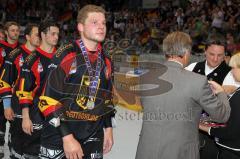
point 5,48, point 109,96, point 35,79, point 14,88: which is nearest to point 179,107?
point 109,96

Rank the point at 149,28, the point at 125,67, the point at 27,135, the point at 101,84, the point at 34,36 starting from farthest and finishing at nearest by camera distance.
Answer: the point at 149,28, the point at 125,67, the point at 34,36, the point at 27,135, the point at 101,84

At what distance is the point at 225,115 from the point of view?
3.00m

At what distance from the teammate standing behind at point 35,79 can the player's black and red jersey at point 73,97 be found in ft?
2.82

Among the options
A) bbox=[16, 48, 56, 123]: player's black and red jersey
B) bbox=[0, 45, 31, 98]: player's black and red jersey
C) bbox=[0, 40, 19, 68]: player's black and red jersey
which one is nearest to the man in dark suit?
bbox=[16, 48, 56, 123]: player's black and red jersey

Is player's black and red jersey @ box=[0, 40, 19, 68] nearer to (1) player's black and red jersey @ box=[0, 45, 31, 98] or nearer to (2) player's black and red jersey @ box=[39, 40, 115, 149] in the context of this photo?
(1) player's black and red jersey @ box=[0, 45, 31, 98]

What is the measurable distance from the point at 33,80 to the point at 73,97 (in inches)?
40.5

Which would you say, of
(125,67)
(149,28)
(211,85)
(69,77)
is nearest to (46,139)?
(69,77)

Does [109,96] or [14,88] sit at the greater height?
[109,96]

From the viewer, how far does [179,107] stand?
300 cm

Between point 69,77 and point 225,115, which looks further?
point 69,77

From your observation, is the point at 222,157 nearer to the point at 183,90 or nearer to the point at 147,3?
the point at 183,90

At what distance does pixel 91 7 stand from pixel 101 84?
621mm

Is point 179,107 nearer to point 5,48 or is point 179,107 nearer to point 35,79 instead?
point 35,79

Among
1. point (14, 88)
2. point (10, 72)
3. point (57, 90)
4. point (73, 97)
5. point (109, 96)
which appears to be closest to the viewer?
point (57, 90)
